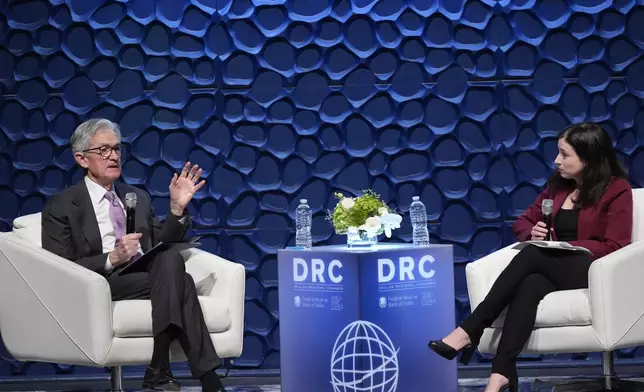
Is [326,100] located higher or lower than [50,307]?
higher

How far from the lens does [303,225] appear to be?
466 centimetres

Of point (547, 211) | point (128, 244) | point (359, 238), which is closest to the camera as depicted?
point (128, 244)

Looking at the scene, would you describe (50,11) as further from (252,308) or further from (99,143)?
(252,308)

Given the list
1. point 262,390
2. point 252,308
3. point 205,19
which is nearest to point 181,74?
point 205,19

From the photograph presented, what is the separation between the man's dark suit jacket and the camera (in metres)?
3.81

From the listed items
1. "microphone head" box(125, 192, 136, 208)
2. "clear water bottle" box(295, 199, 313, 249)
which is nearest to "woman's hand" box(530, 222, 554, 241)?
"clear water bottle" box(295, 199, 313, 249)

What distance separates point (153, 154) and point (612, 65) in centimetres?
263

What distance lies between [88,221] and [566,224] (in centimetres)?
226

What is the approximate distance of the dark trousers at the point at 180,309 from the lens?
11.7 feet

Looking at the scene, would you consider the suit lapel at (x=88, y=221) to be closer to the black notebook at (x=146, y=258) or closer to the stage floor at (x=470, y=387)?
the black notebook at (x=146, y=258)

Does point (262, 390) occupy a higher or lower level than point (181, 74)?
lower

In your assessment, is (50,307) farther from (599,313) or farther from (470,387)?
(599,313)

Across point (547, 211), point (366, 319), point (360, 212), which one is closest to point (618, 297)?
point (547, 211)

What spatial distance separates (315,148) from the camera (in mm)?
4832
